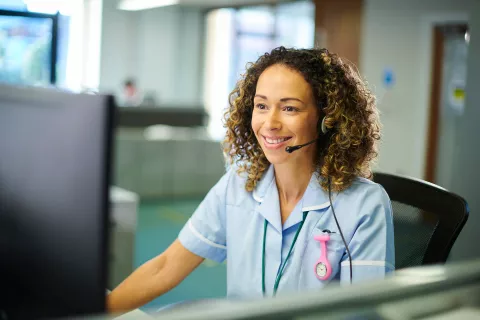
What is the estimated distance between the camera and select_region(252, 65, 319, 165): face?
1313 millimetres

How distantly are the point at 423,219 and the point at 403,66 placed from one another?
477 cm

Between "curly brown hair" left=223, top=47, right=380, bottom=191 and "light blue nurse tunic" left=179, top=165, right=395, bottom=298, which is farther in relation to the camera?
"curly brown hair" left=223, top=47, right=380, bottom=191

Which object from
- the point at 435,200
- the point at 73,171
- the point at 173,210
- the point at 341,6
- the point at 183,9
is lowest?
the point at 173,210

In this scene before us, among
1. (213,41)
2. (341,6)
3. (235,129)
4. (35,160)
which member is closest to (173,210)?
(341,6)

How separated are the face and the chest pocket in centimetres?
21

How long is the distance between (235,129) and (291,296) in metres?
1.02

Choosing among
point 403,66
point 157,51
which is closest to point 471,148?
Answer: point 403,66

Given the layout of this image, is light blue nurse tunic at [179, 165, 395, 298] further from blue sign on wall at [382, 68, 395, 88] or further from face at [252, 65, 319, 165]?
blue sign on wall at [382, 68, 395, 88]

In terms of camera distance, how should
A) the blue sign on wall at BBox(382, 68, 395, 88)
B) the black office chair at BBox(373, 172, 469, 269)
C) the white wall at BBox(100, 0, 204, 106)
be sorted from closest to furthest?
the black office chair at BBox(373, 172, 469, 269) → the blue sign on wall at BBox(382, 68, 395, 88) → the white wall at BBox(100, 0, 204, 106)

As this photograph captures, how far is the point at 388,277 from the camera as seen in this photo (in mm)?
593

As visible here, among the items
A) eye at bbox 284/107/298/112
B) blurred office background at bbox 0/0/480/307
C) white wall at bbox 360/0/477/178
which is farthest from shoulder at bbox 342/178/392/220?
white wall at bbox 360/0/477/178

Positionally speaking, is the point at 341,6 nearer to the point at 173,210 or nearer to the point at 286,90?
the point at 173,210

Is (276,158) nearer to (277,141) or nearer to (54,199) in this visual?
(277,141)

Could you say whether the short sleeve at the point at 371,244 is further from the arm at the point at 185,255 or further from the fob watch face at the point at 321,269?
the arm at the point at 185,255
